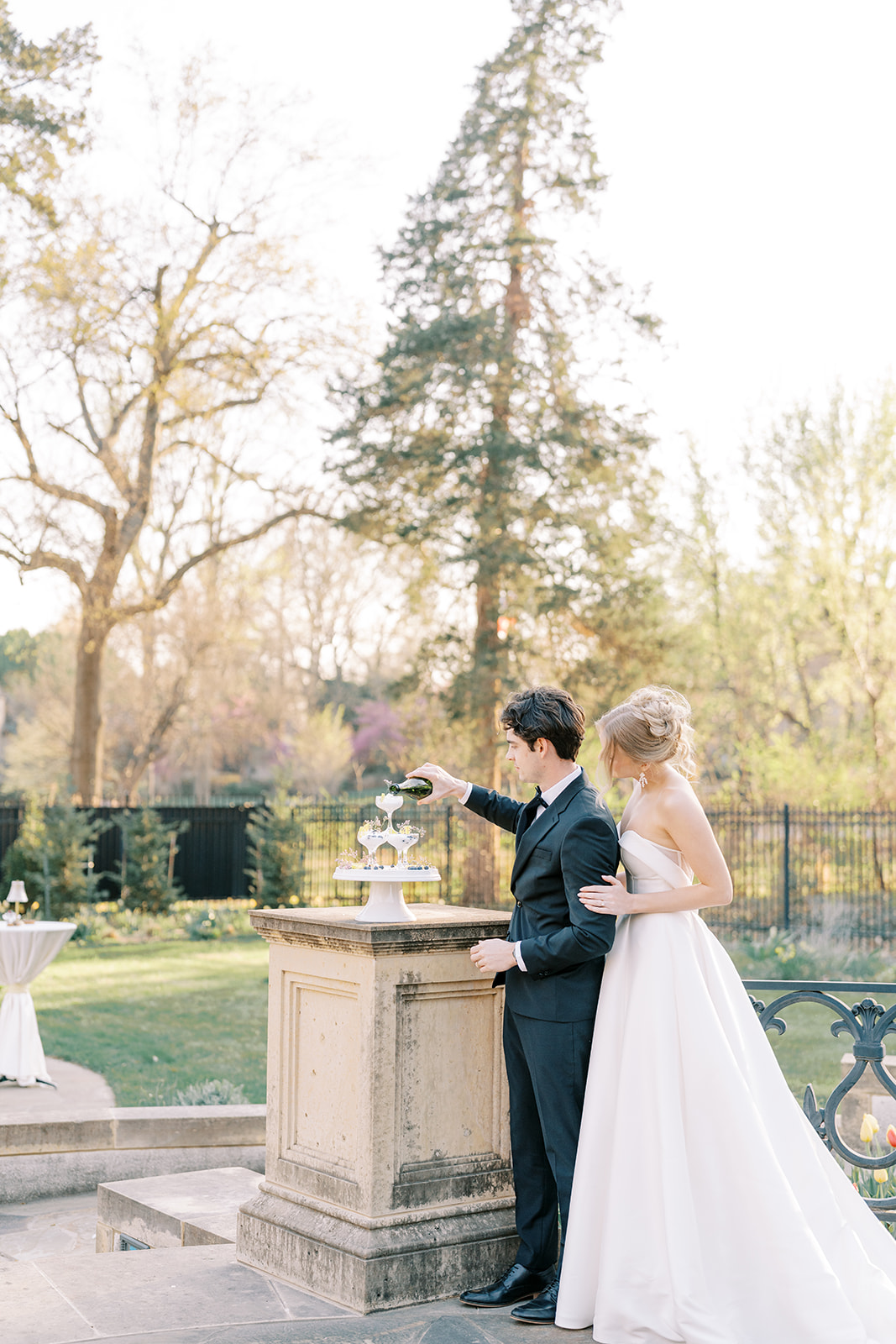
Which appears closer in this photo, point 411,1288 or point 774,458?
point 411,1288

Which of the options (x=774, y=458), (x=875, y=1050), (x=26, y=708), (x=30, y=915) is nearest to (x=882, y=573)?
(x=774, y=458)

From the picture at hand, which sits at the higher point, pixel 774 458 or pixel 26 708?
pixel 774 458

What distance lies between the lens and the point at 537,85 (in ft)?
67.5

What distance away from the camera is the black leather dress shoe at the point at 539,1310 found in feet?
12.7

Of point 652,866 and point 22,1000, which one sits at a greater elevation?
point 652,866

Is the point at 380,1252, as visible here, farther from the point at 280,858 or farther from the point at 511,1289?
the point at 280,858

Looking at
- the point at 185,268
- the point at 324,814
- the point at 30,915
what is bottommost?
the point at 30,915

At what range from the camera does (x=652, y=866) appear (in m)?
4.01

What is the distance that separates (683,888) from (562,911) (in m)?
0.40

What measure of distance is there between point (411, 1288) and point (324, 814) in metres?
17.1

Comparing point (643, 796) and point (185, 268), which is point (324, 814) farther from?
point (643, 796)

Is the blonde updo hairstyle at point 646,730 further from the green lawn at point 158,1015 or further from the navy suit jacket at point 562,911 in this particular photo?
the green lawn at point 158,1015

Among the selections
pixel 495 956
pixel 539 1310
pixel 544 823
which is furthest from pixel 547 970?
pixel 539 1310

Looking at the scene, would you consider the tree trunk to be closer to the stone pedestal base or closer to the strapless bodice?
the stone pedestal base
